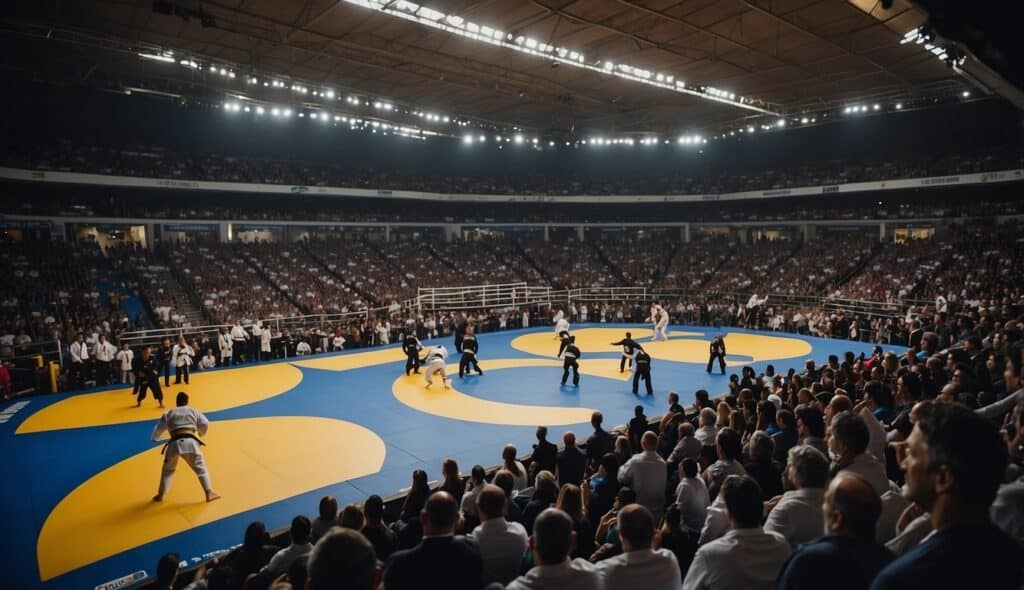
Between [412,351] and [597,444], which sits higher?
[597,444]

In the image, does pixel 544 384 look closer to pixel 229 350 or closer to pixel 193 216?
pixel 229 350

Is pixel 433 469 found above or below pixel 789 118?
below

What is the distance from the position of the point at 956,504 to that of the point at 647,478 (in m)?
4.56

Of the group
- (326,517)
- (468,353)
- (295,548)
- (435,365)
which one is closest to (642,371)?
(468,353)

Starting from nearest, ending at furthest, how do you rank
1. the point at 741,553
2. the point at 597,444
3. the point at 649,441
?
the point at 741,553 < the point at 649,441 < the point at 597,444

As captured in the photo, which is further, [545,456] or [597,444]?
[597,444]

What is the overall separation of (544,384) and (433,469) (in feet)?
23.8

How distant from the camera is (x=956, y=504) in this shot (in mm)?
1811

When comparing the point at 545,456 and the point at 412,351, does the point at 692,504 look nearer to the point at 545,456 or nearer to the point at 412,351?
the point at 545,456

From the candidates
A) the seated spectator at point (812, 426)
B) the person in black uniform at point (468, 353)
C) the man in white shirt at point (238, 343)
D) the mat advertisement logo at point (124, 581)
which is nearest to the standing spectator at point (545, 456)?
the seated spectator at point (812, 426)

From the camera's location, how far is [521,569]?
435 cm

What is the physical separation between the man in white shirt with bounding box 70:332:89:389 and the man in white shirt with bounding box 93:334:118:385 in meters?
0.32

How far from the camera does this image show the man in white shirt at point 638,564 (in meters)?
3.21

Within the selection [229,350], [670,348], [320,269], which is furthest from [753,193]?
[229,350]
